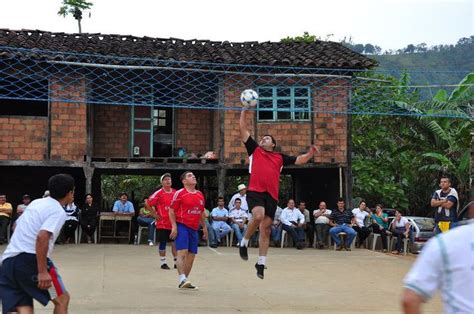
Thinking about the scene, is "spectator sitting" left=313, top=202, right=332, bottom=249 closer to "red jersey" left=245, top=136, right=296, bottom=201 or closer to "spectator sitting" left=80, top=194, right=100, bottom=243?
"spectator sitting" left=80, top=194, right=100, bottom=243

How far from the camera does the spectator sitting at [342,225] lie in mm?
19078

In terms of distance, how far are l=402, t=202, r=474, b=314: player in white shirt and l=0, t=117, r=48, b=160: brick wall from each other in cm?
1822

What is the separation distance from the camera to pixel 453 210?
12.0 m

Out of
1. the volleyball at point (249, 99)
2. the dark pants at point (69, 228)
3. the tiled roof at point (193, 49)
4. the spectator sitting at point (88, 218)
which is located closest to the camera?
the volleyball at point (249, 99)

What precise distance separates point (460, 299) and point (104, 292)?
6965 mm

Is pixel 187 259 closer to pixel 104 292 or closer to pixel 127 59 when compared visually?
pixel 104 292

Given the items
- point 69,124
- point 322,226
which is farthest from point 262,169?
point 69,124

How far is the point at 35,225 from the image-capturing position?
566cm

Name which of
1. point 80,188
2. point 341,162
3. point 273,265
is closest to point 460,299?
point 273,265

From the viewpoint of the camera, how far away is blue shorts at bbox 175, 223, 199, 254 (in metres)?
10.0

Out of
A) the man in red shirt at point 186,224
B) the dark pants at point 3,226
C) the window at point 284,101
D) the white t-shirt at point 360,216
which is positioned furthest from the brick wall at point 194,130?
the man in red shirt at point 186,224

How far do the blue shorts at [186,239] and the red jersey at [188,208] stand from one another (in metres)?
0.06

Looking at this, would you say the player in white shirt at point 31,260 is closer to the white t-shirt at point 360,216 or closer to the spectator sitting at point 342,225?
the spectator sitting at point 342,225

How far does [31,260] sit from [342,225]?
14.4 m
